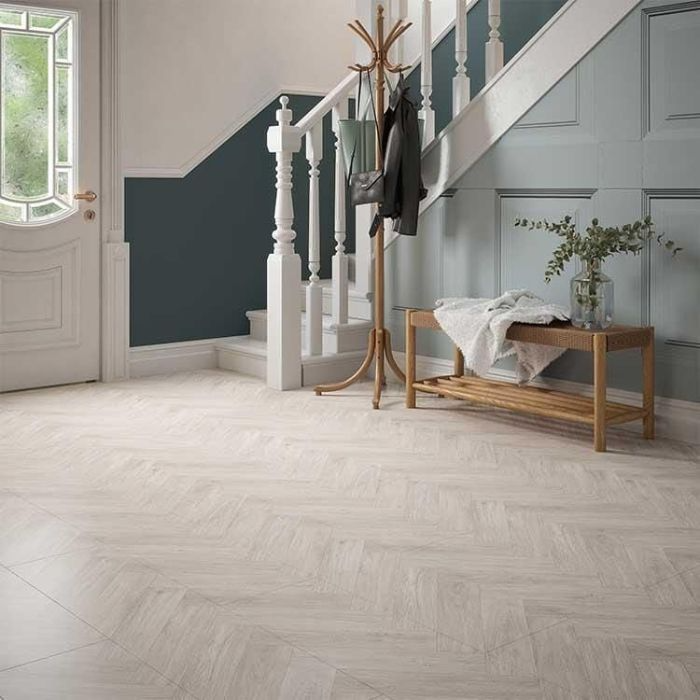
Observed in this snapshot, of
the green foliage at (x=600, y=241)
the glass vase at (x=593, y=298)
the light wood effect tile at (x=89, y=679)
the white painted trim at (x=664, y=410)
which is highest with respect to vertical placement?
the green foliage at (x=600, y=241)

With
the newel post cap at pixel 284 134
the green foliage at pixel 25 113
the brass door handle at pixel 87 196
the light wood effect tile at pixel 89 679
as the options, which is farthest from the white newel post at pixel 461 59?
the light wood effect tile at pixel 89 679

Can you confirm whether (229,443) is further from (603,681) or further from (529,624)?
(603,681)

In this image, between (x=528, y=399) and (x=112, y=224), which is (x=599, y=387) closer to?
(x=528, y=399)

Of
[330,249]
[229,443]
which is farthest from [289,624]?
[330,249]

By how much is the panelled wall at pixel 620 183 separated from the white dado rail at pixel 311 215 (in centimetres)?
49

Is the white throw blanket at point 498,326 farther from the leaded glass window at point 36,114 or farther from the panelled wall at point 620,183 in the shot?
the leaded glass window at point 36,114

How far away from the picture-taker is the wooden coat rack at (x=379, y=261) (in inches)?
201

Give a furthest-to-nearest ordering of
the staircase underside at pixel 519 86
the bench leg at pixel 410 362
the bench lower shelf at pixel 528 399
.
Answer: the bench leg at pixel 410 362
the staircase underside at pixel 519 86
the bench lower shelf at pixel 528 399

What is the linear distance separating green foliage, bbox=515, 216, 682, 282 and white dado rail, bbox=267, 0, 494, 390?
1019 millimetres

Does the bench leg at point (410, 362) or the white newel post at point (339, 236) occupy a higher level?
the white newel post at point (339, 236)

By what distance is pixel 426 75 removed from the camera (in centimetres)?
540

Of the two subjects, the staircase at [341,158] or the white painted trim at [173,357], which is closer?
the staircase at [341,158]

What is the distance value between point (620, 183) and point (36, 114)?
2.81 meters

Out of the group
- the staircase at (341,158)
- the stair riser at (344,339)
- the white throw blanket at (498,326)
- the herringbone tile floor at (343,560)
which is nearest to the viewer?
the herringbone tile floor at (343,560)
